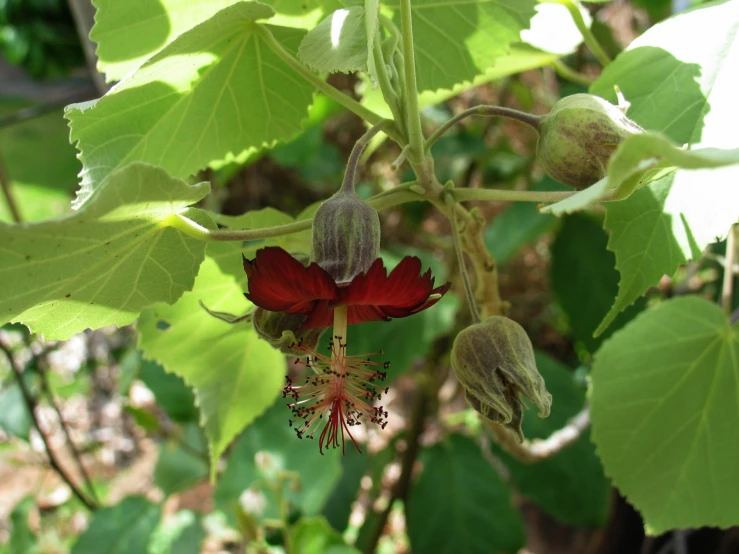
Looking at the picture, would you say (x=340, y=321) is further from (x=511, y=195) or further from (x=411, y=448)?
(x=411, y=448)

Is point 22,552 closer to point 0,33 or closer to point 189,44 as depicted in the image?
point 189,44

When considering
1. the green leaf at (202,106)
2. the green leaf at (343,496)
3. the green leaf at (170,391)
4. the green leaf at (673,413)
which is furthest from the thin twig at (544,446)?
the green leaf at (170,391)

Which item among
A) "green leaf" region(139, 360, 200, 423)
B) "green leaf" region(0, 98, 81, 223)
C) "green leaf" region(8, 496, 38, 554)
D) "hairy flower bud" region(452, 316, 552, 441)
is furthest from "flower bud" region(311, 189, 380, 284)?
"green leaf" region(0, 98, 81, 223)

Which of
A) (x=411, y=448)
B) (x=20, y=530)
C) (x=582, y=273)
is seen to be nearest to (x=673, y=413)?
(x=582, y=273)

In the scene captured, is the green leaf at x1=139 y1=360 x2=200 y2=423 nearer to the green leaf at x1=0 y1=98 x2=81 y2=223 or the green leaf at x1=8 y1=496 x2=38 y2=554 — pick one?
the green leaf at x1=8 y1=496 x2=38 y2=554

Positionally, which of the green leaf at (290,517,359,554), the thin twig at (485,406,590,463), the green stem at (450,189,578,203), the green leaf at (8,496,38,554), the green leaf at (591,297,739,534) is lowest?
the green leaf at (8,496,38,554)

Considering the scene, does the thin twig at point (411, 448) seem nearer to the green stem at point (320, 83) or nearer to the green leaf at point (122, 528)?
the green leaf at point (122, 528)

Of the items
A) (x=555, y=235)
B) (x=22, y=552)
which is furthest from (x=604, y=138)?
(x=22, y=552)
